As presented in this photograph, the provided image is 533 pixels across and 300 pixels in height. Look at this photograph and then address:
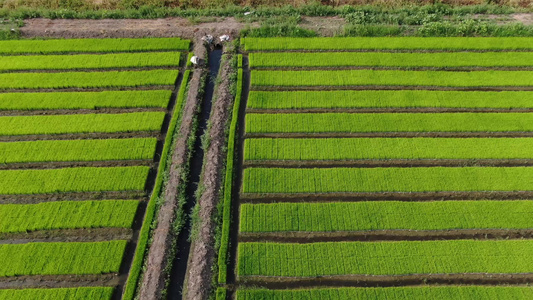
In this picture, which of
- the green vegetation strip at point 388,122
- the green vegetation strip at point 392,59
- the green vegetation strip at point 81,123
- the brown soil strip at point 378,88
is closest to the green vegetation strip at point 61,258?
the green vegetation strip at point 81,123

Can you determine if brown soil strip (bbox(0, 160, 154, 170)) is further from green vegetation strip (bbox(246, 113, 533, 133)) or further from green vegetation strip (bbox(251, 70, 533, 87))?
green vegetation strip (bbox(251, 70, 533, 87))

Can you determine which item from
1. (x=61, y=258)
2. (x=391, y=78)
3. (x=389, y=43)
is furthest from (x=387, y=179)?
(x=61, y=258)

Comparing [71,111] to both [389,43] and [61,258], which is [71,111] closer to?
[61,258]

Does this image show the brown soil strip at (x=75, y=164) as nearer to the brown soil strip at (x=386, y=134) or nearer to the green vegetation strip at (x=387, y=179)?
the green vegetation strip at (x=387, y=179)

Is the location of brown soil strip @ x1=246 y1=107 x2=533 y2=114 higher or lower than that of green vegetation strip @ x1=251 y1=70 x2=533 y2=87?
lower

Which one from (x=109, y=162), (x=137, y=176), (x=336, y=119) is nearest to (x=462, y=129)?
(x=336, y=119)

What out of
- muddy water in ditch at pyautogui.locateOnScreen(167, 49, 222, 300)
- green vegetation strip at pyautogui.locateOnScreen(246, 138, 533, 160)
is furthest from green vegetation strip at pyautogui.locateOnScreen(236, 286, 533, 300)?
green vegetation strip at pyautogui.locateOnScreen(246, 138, 533, 160)

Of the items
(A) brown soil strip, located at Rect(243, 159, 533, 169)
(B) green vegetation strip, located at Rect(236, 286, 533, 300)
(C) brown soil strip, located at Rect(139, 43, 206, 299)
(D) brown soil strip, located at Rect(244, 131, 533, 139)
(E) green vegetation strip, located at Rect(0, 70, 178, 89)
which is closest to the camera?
(B) green vegetation strip, located at Rect(236, 286, 533, 300)
